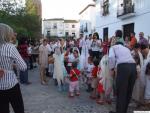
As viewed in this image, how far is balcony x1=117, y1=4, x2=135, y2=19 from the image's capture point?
23.7 m

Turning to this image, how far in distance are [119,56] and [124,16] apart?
17804 millimetres

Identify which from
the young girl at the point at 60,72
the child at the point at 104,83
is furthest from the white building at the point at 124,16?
the child at the point at 104,83

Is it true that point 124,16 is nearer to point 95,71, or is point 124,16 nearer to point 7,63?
point 95,71

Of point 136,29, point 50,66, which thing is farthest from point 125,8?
point 50,66

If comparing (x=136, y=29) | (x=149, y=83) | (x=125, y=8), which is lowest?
(x=149, y=83)

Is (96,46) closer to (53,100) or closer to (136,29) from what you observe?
(53,100)

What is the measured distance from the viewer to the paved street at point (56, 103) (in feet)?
28.0

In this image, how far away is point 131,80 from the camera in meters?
7.41

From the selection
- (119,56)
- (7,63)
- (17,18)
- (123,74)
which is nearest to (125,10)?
(119,56)

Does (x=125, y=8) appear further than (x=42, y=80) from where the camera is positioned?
Yes

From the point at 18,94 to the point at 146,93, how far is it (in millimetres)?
4189

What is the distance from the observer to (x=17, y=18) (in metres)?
40.8

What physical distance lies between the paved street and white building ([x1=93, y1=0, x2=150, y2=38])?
37.6 feet

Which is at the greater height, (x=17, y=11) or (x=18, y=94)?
(x=17, y=11)
